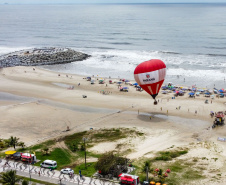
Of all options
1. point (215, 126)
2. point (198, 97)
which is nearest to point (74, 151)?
point (215, 126)

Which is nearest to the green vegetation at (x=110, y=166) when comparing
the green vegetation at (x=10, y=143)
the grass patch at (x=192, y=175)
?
the grass patch at (x=192, y=175)

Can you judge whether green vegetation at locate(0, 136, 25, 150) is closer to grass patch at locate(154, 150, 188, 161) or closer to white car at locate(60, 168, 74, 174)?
white car at locate(60, 168, 74, 174)

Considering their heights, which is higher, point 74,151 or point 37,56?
point 37,56

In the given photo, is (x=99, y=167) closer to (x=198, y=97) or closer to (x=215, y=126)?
(x=215, y=126)

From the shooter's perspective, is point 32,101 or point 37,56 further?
point 37,56

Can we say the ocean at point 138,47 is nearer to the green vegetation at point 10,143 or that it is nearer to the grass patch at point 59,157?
the grass patch at point 59,157

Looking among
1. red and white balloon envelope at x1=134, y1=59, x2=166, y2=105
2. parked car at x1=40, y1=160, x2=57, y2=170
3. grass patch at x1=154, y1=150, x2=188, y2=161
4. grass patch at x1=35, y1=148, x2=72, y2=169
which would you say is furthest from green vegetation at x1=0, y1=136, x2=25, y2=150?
red and white balloon envelope at x1=134, y1=59, x2=166, y2=105
